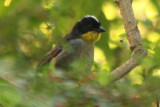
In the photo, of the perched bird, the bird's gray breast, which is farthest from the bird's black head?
the bird's gray breast

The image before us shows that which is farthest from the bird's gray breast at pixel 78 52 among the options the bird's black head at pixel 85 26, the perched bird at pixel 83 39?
the bird's black head at pixel 85 26

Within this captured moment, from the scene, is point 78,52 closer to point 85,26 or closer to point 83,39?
point 83,39

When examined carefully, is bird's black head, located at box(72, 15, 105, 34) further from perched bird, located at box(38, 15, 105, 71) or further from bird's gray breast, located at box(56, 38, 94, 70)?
bird's gray breast, located at box(56, 38, 94, 70)

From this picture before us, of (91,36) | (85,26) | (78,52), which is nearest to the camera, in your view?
(78,52)

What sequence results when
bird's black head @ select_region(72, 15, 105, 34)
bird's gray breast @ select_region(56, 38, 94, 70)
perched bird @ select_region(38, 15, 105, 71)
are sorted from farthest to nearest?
bird's black head @ select_region(72, 15, 105, 34)
perched bird @ select_region(38, 15, 105, 71)
bird's gray breast @ select_region(56, 38, 94, 70)

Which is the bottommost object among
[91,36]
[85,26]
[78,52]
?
[78,52]

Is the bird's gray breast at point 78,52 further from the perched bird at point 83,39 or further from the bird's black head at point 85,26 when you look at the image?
the bird's black head at point 85,26

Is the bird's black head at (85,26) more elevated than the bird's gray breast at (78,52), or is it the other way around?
the bird's black head at (85,26)

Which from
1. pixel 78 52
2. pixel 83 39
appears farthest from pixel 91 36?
pixel 78 52

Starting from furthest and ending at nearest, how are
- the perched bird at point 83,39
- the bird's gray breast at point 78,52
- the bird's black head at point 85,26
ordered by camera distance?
the bird's black head at point 85,26
the perched bird at point 83,39
the bird's gray breast at point 78,52

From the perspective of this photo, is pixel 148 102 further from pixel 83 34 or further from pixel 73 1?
pixel 83 34

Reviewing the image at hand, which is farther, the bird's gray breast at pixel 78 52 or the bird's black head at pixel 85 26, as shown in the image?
the bird's black head at pixel 85 26

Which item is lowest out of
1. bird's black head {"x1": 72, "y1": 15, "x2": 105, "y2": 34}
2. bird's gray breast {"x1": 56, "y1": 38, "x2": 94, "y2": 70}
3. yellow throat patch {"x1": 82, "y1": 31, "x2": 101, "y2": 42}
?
bird's gray breast {"x1": 56, "y1": 38, "x2": 94, "y2": 70}

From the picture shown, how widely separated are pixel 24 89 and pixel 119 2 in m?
1.49
